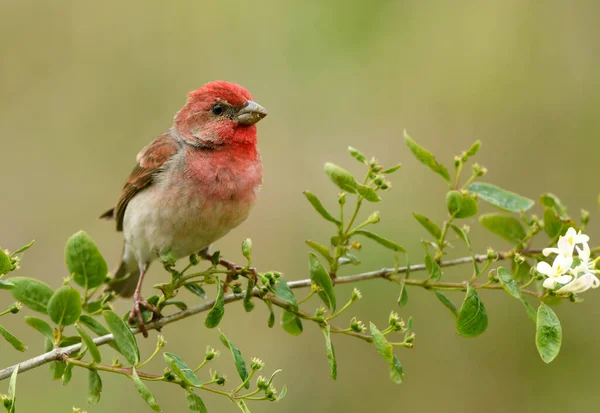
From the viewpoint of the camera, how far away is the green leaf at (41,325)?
3.09 m

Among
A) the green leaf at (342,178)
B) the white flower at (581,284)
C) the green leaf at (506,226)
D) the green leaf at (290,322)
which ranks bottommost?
the green leaf at (290,322)

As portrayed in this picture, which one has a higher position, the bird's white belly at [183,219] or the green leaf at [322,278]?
the green leaf at [322,278]

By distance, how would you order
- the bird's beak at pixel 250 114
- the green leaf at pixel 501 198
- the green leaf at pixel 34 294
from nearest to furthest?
the green leaf at pixel 34 294 → the green leaf at pixel 501 198 → the bird's beak at pixel 250 114

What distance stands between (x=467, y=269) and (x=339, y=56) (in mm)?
2686

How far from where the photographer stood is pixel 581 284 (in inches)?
120

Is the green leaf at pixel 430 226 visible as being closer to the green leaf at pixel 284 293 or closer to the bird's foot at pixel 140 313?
the green leaf at pixel 284 293

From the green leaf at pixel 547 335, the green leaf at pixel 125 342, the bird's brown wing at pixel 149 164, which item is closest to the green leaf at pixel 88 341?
the green leaf at pixel 125 342

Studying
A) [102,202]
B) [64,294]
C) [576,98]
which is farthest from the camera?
[102,202]

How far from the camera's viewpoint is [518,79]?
7562mm

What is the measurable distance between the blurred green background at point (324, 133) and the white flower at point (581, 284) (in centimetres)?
328

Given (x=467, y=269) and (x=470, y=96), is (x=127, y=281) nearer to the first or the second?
(x=467, y=269)

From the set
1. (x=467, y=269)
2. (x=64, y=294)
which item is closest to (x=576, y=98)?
(x=467, y=269)

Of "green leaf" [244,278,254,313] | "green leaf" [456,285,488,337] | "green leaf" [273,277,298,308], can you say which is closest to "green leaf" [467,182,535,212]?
"green leaf" [456,285,488,337]

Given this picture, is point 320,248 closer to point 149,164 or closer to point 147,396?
point 147,396
